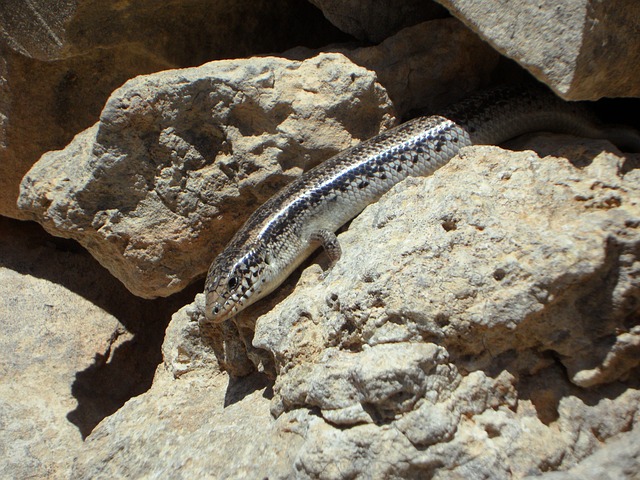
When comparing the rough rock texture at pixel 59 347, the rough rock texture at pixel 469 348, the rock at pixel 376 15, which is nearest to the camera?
the rough rock texture at pixel 469 348

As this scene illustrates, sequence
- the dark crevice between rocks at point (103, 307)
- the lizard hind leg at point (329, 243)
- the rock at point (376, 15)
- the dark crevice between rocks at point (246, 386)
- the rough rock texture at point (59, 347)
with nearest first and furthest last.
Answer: the dark crevice between rocks at point (246, 386) < the lizard hind leg at point (329, 243) < the rough rock texture at point (59, 347) < the rock at point (376, 15) < the dark crevice between rocks at point (103, 307)

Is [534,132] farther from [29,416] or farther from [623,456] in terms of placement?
[29,416]

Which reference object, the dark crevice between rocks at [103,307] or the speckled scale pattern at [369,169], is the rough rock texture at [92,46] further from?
the speckled scale pattern at [369,169]

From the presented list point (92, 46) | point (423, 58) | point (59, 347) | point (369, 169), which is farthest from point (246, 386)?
point (92, 46)

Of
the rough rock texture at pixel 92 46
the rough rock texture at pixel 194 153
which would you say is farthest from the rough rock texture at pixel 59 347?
the rough rock texture at pixel 194 153

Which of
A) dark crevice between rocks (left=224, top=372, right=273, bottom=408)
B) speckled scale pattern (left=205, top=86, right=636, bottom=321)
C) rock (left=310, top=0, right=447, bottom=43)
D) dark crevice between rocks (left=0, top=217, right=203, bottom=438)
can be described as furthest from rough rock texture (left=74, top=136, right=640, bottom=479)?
rock (left=310, top=0, right=447, bottom=43)

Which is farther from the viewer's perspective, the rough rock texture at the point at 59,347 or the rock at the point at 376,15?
the rock at the point at 376,15

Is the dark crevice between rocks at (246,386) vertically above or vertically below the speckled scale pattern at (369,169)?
below

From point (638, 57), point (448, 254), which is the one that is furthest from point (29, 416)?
point (638, 57)
